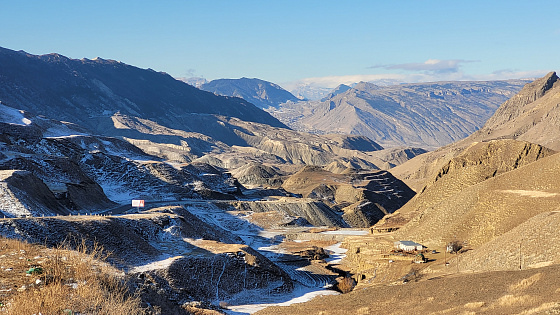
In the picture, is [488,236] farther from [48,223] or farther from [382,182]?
[382,182]

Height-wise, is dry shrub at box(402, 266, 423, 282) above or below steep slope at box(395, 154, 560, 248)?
below

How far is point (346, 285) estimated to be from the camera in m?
45.0

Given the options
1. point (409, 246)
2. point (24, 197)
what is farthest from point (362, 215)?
point (24, 197)

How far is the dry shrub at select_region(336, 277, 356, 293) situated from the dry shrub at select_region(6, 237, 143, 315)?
25411 mm

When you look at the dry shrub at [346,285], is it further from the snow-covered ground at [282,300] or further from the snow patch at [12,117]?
the snow patch at [12,117]

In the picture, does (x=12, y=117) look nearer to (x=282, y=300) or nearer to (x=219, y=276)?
(x=219, y=276)

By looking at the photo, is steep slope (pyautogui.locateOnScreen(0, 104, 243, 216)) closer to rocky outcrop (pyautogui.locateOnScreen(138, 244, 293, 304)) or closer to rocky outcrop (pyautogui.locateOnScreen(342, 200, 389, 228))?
rocky outcrop (pyautogui.locateOnScreen(342, 200, 389, 228))

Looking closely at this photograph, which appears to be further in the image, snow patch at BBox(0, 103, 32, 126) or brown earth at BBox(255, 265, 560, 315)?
Result: snow patch at BBox(0, 103, 32, 126)

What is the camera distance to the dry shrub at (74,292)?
16.3 m

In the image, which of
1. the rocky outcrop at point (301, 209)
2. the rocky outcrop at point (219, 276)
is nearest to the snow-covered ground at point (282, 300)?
the rocky outcrop at point (219, 276)

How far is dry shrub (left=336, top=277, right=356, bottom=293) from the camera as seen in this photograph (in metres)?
43.9

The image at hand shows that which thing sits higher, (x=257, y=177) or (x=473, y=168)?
(x=473, y=168)

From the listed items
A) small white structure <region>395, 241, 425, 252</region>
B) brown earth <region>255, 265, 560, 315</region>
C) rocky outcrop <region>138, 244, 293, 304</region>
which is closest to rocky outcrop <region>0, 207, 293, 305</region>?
rocky outcrop <region>138, 244, 293, 304</region>

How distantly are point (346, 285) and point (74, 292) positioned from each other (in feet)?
98.3
